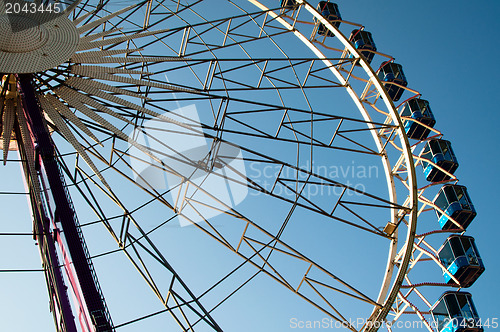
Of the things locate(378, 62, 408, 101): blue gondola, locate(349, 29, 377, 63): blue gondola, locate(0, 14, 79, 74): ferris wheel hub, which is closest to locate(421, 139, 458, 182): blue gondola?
locate(378, 62, 408, 101): blue gondola

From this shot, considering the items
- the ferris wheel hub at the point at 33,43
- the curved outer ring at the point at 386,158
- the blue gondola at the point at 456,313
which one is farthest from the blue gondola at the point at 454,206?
the ferris wheel hub at the point at 33,43

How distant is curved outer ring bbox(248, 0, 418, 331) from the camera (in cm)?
1761

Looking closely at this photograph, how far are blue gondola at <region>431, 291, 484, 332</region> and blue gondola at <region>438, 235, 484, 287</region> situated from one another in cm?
47

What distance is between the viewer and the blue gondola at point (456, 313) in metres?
19.6

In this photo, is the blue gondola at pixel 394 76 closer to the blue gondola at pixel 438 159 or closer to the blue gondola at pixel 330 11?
the blue gondola at pixel 438 159

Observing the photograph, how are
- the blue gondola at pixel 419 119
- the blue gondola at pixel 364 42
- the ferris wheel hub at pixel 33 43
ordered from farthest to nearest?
the blue gondola at pixel 364 42 < the blue gondola at pixel 419 119 < the ferris wheel hub at pixel 33 43

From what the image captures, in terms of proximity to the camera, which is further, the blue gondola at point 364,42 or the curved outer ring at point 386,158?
the blue gondola at point 364,42

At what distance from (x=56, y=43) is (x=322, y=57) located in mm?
9422

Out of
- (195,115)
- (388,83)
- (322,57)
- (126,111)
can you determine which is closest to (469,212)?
(388,83)

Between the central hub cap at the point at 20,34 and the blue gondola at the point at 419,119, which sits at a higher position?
the central hub cap at the point at 20,34

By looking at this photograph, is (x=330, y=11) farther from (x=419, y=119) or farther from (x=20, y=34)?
(x=20, y=34)

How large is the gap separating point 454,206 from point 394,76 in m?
5.80

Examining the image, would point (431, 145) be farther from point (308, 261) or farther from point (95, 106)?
point (95, 106)

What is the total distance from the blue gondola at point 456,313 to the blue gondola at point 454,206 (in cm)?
242
